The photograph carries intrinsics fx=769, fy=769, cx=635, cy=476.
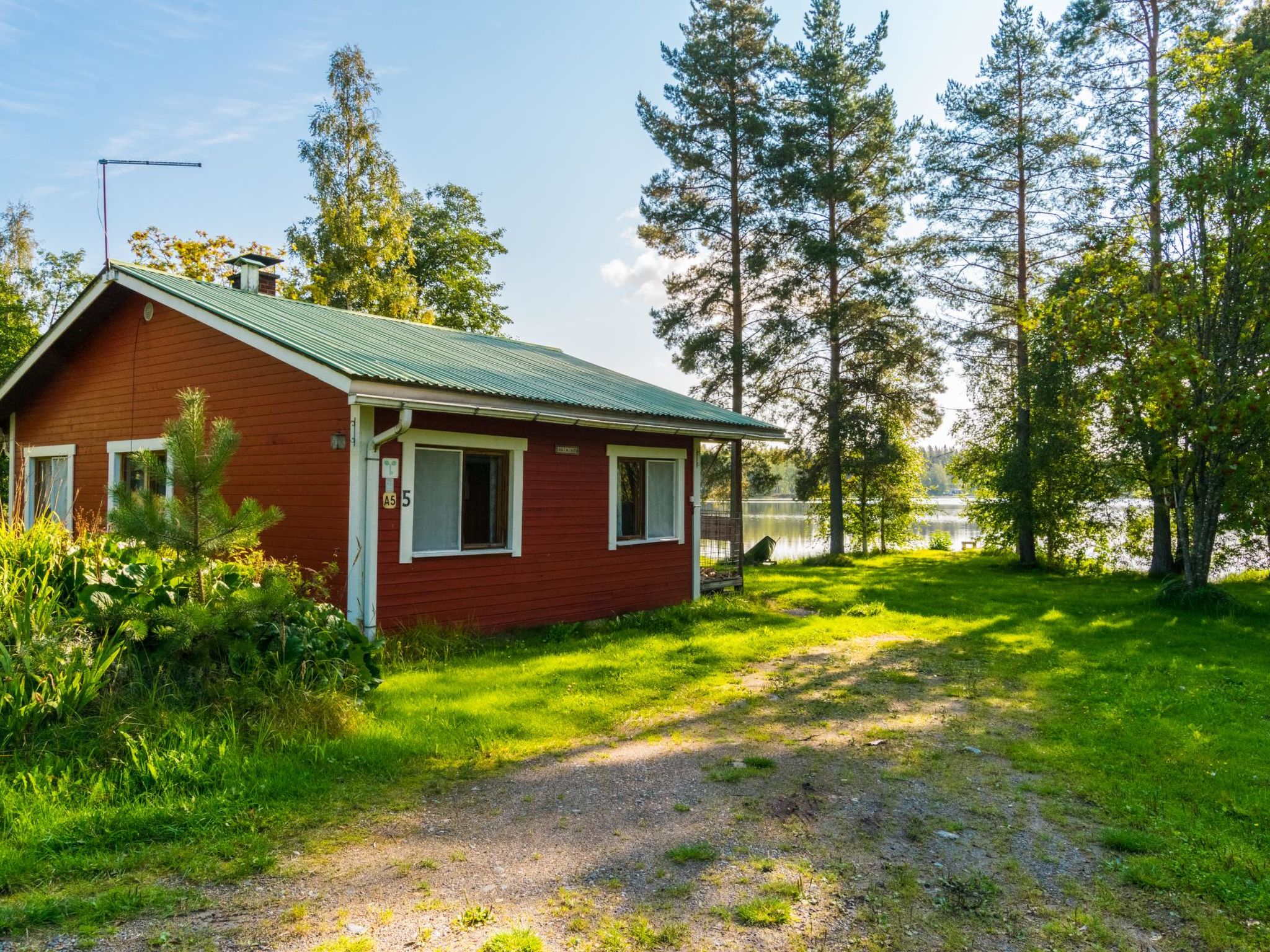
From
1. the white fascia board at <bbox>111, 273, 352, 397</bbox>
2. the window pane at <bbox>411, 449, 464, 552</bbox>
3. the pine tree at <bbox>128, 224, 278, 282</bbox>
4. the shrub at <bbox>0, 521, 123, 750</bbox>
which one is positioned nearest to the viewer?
the shrub at <bbox>0, 521, 123, 750</bbox>

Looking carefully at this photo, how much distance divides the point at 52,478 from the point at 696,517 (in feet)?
33.2

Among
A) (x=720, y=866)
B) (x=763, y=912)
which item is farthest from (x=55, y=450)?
(x=763, y=912)

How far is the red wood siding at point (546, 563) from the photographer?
8.17 meters

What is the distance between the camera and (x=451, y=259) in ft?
108

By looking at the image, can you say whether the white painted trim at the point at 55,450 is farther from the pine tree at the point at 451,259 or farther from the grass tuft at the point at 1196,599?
the pine tree at the point at 451,259

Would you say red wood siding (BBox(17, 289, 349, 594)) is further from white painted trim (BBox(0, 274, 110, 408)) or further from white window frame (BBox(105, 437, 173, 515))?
white painted trim (BBox(0, 274, 110, 408))

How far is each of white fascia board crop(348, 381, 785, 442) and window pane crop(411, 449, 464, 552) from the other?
558mm

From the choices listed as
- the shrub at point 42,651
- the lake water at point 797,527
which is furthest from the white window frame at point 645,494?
the lake water at point 797,527

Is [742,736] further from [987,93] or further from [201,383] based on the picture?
[987,93]

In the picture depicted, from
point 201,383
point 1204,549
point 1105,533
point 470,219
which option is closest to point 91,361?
point 201,383

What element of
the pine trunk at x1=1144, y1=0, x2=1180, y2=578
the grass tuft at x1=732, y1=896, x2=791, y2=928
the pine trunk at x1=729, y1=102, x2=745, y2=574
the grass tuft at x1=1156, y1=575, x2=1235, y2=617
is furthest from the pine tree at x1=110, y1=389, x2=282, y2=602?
the pine trunk at x1=729, y1=102, x2=745, y2=574

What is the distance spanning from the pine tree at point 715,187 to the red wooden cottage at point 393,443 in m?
9.10

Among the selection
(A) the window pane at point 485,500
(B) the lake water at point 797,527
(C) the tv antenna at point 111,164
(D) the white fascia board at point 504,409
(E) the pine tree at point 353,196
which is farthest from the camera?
(B) the lake water at point 797,527

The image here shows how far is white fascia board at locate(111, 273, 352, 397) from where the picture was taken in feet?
25.0
